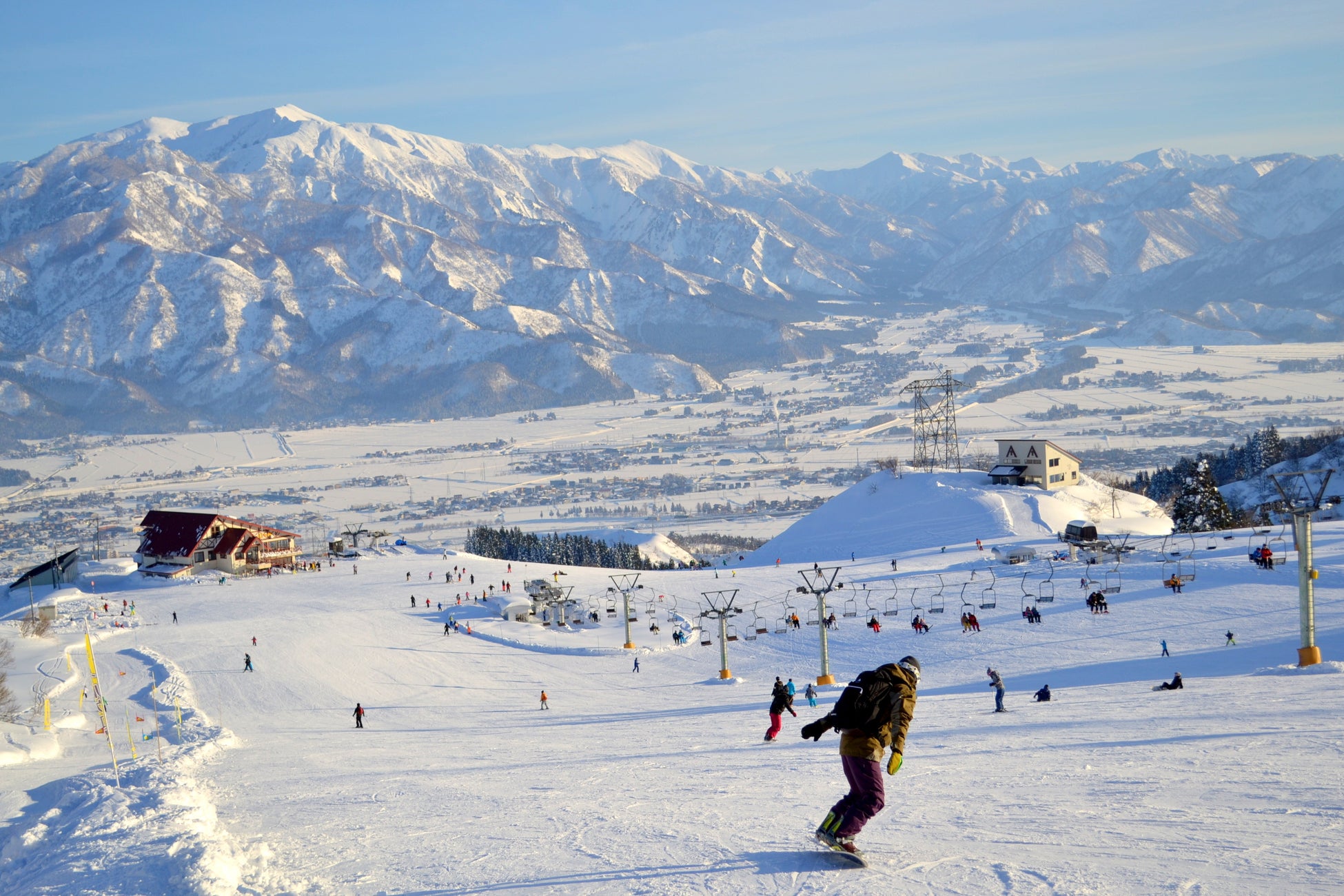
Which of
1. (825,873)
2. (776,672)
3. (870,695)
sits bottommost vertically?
(776,672)

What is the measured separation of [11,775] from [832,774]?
15.8m

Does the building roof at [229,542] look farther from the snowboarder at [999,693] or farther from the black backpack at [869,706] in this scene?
the black backpack at [869,706]

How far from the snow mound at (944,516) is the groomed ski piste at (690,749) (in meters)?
13.8

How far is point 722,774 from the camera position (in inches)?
652

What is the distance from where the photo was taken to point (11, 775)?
21.3m

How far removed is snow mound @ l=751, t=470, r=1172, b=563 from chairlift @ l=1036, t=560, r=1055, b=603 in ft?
57.5

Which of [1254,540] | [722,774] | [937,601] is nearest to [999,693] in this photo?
[722,774]

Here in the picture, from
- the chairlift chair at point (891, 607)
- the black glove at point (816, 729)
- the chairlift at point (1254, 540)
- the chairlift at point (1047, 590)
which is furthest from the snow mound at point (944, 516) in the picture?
the black glove at point (816, 729)

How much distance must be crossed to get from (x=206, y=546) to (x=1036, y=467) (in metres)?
54.0

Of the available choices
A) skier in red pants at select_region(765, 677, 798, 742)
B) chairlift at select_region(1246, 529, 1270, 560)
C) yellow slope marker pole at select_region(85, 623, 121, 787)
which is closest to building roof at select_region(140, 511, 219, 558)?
yellow slope marker pole at select_region(85, 623, 121, 787)

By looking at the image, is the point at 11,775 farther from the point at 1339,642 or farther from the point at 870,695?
the point at 1339,642

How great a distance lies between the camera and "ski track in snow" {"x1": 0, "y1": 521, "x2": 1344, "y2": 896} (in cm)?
1033

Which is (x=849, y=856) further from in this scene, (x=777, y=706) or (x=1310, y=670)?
(x=1310, y=670)

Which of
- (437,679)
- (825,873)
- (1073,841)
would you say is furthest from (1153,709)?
(437,679)
